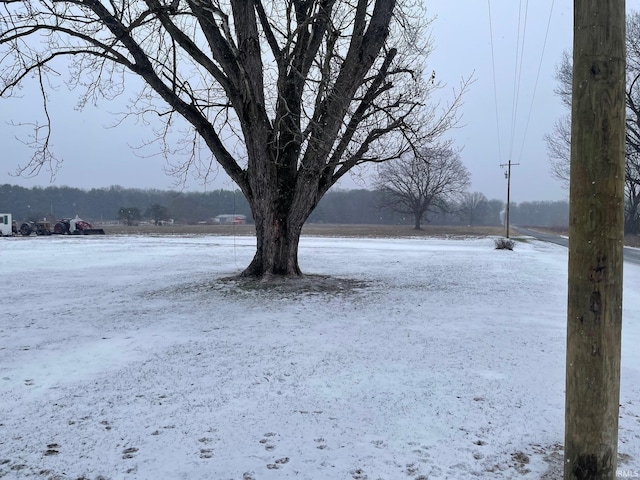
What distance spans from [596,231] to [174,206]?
104 meters

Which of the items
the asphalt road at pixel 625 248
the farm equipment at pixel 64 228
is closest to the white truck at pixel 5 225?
the farm equipment at pixel 64 228

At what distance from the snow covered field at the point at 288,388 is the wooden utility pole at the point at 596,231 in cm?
69

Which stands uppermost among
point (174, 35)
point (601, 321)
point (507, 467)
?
point (174, 35)

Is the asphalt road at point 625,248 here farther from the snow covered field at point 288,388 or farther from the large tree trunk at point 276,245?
the large tree trunk at point 276,245

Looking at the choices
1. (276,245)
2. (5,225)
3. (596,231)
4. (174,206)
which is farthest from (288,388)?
(174,206)

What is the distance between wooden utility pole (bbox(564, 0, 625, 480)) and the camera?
2350mm

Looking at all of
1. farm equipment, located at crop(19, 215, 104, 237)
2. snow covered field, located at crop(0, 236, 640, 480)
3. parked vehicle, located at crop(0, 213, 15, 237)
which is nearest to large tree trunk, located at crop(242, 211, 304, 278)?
snow covered field, located at crop(0, 236, 640, 480)

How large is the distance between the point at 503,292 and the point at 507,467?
803 centimetres

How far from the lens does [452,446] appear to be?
10.8 ft

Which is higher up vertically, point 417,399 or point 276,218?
point 276,218

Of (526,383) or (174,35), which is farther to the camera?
(174,35)

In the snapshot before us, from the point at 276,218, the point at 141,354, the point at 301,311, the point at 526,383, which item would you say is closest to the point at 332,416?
the point at 526,383

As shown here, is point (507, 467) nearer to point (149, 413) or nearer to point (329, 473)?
point (329, 473)

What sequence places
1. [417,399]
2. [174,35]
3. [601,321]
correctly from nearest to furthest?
[601,321] < [417,399] < [174,35]
